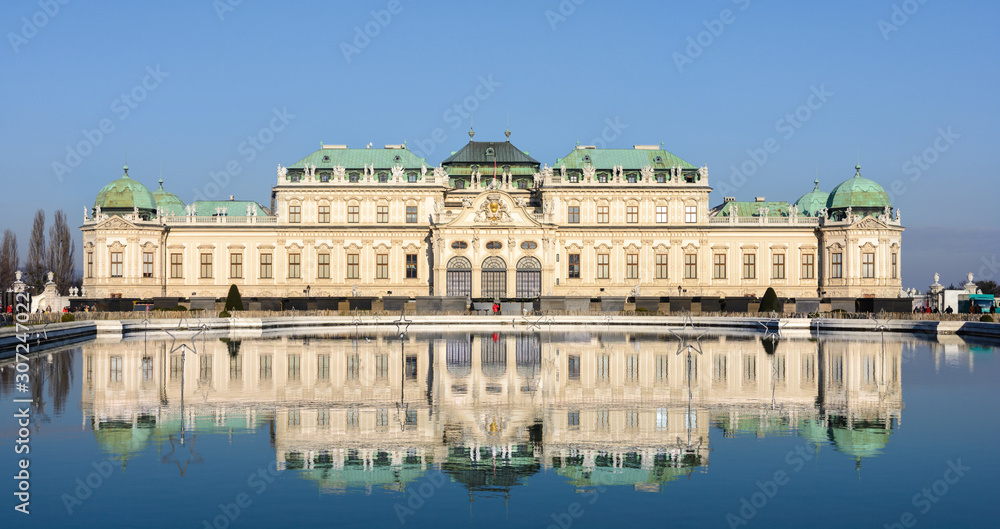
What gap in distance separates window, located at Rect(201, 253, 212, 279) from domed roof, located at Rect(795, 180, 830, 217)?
6090cm

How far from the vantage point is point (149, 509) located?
17469mm

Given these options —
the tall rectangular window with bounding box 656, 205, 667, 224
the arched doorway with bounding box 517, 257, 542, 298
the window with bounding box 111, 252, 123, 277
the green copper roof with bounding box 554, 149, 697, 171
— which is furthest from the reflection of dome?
the tall rectangular window with bounding box 656, 205, 667, 224

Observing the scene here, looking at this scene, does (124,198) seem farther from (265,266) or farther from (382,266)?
(382,266)

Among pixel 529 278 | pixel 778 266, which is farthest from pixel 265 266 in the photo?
pixel 778 266

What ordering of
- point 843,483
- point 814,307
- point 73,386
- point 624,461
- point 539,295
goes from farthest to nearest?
point 539,295 → point 814,307 → point 73,386 → point 624,461 → point 843,483

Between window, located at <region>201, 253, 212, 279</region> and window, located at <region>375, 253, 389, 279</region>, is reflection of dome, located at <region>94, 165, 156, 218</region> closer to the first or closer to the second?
window, located at <region>201, 253, 212, 279</region>

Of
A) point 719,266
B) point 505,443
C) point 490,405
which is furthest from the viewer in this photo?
point 719,266

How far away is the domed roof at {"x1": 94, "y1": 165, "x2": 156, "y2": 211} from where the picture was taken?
318 feet

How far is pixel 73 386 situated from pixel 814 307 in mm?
69836

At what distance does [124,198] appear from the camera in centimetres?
9706

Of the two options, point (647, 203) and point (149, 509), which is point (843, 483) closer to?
point (149, 509)

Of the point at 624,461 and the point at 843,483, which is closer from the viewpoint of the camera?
the point at 843,483

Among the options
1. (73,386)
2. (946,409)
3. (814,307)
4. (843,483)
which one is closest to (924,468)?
(843,483)

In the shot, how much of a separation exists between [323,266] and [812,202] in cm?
5166
